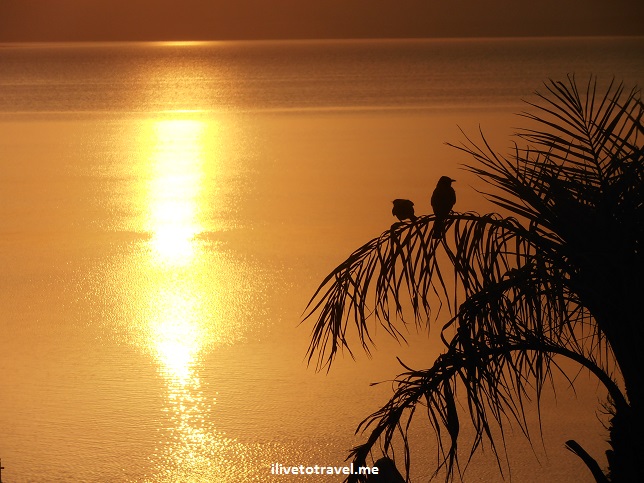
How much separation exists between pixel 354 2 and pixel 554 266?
111 meters

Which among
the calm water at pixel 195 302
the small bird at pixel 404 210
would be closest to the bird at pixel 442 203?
the small bird at pixel 404 210

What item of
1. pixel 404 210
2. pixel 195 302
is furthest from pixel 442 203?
pixel 195 302

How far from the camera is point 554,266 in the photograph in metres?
2.58

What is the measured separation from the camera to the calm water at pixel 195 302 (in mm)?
3993

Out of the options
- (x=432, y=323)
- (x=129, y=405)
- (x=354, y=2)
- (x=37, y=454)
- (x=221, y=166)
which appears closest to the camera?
(x=37, y=454)

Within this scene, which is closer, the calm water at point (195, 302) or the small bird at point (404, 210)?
the small bird at point (404, 210)

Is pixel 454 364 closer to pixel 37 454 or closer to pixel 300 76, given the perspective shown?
pixel 37 454

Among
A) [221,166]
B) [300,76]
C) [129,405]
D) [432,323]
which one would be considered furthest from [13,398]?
[300,76]

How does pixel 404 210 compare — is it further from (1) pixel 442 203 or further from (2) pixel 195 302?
(2) pixel 195 302

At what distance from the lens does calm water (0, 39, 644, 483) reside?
3.99 m

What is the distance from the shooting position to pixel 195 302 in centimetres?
599

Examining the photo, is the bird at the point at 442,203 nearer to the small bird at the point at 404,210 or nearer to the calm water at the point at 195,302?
the small bird at the point at 404,210

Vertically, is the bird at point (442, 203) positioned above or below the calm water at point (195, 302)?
below

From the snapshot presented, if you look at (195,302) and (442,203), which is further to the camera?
(195,302)
